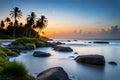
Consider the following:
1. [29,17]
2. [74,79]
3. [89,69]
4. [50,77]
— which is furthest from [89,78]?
[29,17]

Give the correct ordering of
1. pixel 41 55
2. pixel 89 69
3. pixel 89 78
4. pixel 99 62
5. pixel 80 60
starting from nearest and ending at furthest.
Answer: pixel 89 78, pixel 89 69, pixel 99 62, pixel 80 60, pixel 41 55

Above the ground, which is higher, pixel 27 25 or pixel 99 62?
pixel 27 25

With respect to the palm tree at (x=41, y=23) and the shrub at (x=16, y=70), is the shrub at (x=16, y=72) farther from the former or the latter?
the palm tree at (x=41, y=23)

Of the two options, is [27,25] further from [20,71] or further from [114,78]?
[20,71]

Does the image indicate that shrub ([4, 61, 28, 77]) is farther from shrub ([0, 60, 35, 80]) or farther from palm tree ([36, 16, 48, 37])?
palm tree ([36, 16, 48, 37])

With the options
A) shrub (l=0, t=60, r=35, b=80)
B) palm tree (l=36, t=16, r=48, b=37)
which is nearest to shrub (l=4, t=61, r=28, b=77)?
shrub (l=0, t=60, r=35, b=80)

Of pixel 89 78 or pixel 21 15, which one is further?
pixel 21 15

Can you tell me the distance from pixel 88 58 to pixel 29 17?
261 feet

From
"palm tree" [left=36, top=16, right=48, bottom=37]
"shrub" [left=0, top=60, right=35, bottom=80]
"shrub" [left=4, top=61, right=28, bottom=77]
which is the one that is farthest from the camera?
"palm tree" [left=36, top=16, right=48, bottom=37]

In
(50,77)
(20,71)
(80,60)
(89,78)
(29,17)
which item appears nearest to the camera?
(20,71)

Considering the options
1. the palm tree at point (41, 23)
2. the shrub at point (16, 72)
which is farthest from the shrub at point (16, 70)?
the palm tree at point (41, 23)

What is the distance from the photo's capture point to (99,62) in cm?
2719

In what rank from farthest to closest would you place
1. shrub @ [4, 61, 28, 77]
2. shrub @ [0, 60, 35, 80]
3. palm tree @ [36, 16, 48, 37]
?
palm tree @ [36, 16, 48, 37] < shrub @ [4, 61, 28, 77] < shrub @ [0, 60, 35, 80]

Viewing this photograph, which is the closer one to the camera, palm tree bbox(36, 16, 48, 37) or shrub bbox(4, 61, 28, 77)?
shrub bbox(4, 61, 28, 77)
